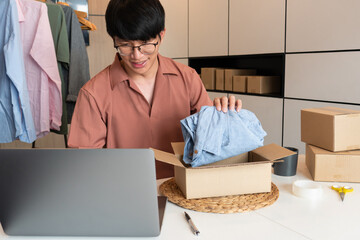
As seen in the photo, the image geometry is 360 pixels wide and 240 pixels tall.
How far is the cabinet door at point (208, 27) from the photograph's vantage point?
326 cm

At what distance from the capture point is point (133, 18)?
1263 millimetres

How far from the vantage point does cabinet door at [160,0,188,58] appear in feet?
12.5

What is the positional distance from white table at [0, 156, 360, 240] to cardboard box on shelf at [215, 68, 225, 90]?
241cm

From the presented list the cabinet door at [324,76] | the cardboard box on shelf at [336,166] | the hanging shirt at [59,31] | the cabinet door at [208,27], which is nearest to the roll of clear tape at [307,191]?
the cardboard box on shelf at [336,166]

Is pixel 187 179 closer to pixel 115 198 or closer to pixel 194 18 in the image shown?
pixel 115 198

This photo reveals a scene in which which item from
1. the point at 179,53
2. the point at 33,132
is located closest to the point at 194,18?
the point at 179,53

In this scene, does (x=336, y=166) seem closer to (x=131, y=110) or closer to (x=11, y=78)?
(x=131, y=110)

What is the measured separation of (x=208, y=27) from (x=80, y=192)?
9.73 ft

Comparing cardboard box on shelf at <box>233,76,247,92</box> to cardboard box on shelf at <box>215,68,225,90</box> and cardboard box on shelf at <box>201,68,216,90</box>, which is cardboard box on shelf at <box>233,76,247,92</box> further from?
cardboard box on shelf at <box>201,68,216,90</box>

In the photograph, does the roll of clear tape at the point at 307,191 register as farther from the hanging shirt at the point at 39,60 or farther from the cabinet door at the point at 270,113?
the cabinet door at the point at 270,113

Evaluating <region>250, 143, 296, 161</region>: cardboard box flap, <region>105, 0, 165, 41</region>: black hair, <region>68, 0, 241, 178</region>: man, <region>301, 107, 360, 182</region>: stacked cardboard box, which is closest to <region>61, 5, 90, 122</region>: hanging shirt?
<region>68, 0, 241, 178</region>: man

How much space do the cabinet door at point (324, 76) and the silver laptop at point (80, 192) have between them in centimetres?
194

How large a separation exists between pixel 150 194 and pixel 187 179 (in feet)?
0.80

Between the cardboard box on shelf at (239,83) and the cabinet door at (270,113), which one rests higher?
the cardboard box on shelf at (239,83)
